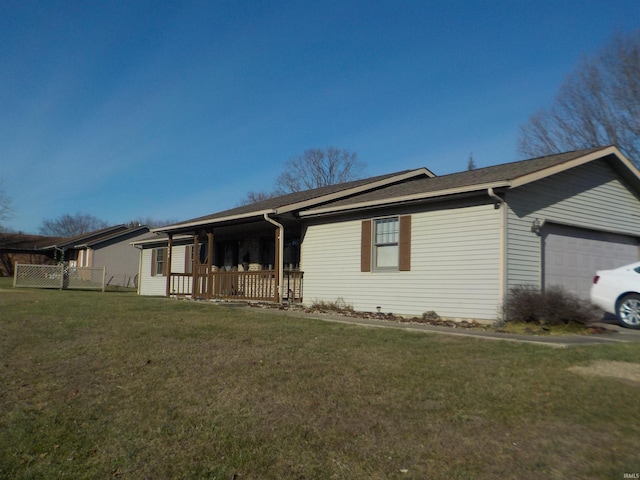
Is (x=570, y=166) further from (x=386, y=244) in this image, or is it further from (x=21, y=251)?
(x=21, y=251)

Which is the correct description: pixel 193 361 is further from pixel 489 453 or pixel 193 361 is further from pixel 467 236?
pixel 467 236

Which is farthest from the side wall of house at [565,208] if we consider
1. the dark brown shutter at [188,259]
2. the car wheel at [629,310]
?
the dark brown shutter at [188,259]

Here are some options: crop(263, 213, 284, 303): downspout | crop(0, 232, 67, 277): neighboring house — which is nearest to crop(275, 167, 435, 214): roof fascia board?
crop(263, 213, 284, 303): downspout

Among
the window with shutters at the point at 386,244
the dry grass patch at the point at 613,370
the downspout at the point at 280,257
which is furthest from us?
the downspout at the point at 280,257

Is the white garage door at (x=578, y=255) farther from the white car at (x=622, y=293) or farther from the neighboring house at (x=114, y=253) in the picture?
the neighboring house at (x=114, y=253)

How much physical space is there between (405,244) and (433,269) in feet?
3.37

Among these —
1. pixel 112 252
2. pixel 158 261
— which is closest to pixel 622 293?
pixel 158 261

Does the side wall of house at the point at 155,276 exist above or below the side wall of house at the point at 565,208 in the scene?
below

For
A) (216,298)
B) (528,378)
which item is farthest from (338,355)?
(216,298)

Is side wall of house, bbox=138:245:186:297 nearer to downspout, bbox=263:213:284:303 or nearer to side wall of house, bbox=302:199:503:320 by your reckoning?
downspout, bbox=263:213:284:303

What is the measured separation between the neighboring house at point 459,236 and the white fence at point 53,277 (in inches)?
582

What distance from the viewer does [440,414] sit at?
479cm

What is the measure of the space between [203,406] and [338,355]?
93.1 inches

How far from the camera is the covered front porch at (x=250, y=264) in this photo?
1587cm
